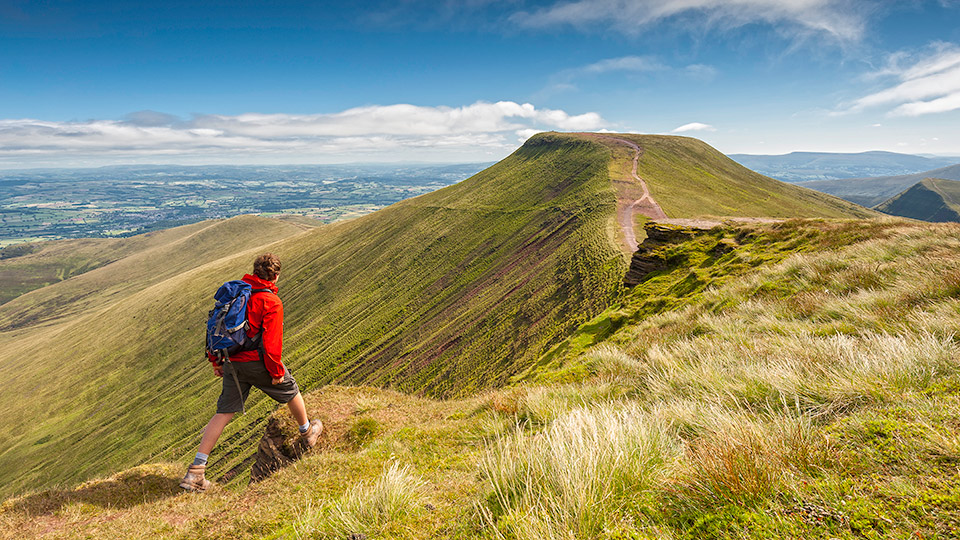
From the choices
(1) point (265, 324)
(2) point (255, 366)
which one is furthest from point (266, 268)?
(2) point (255, 366)

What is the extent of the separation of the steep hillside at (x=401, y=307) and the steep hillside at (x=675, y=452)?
69.8 feet

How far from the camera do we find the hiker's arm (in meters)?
6.00

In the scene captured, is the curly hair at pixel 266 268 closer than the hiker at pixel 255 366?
No

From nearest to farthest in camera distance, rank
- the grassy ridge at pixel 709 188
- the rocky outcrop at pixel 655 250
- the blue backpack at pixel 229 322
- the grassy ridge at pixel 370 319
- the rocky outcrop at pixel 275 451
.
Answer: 1. the blue backpack at pixel 229 322
2. the rocky outcrop at pixel 275 451
3. the rocky outcrop at pixel 655 250
4. the grassy ridge at pixel 370 319
5. the grassy ridge at pixel 709 188

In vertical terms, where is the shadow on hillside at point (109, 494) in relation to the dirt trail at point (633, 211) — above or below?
below

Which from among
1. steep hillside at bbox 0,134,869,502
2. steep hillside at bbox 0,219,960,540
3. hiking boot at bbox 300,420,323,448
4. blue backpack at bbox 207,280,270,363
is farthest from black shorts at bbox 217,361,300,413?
steep hillside at bbox 0,134,869,502

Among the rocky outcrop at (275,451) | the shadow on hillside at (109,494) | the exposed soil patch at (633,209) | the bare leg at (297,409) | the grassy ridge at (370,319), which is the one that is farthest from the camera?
the exposed soil patch at (633,209)

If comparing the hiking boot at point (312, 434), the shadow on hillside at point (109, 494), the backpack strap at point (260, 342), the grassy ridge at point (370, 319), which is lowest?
the grassy ridge at point (370, 319)

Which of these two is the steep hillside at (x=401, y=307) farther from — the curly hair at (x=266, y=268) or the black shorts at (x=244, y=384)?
the curly hair at (x=266, y=268)

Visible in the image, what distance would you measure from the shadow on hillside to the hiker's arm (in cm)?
282

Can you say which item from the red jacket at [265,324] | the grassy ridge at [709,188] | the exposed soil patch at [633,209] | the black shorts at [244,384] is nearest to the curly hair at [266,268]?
the red jacket at [265,324]

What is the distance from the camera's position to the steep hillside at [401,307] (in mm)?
42812

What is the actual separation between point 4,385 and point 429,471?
145973 mm

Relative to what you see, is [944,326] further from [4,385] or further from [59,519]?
[4,385]
